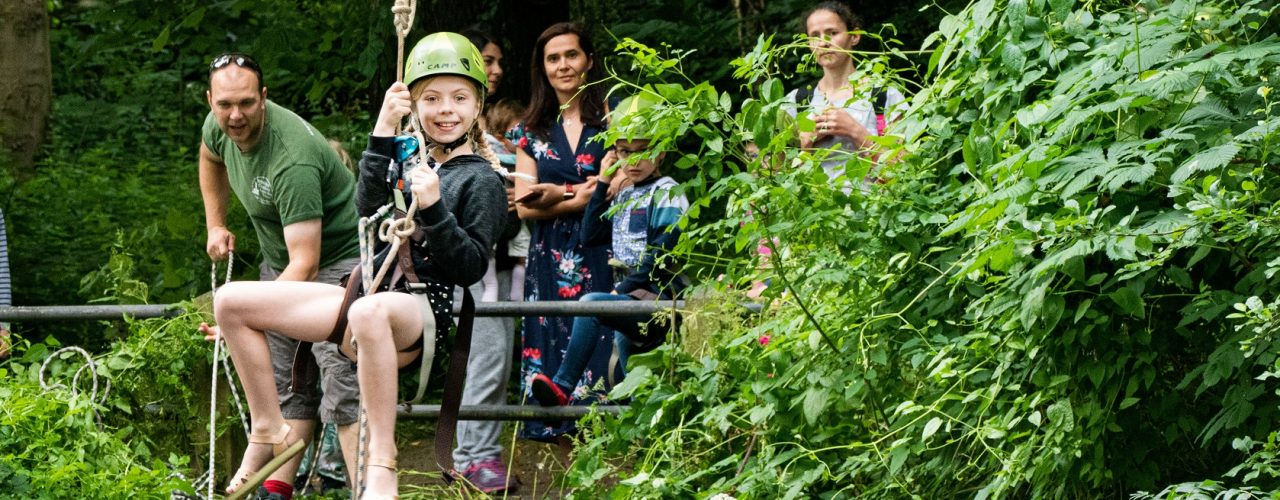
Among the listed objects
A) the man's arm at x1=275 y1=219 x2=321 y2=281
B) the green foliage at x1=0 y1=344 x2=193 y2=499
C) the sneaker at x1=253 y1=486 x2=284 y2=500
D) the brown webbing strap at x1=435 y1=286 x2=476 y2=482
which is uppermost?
the man's arm at x1=275 y1=219 x2=321 y2=281

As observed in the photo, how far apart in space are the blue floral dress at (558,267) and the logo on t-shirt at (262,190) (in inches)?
58.3

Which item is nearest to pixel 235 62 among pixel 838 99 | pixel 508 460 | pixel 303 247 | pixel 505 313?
pixel 303 247

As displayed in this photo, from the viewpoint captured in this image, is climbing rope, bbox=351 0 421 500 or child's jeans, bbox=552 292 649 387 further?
child's jeans, bbox=552 292 649 387

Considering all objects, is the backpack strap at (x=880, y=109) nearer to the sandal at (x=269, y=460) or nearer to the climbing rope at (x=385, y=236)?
the climbing rope at (x=385, y=236)

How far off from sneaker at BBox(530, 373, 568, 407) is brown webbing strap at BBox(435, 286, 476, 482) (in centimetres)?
121

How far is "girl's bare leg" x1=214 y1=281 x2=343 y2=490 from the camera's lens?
501cm

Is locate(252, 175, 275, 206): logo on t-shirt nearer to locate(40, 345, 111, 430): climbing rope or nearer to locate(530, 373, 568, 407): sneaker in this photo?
locate(40, 345, 111, 430): climbing rope

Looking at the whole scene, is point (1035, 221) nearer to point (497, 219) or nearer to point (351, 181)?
point (497, 219)

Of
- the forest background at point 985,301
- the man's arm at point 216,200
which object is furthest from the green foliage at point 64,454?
the man's arm at point 216,200

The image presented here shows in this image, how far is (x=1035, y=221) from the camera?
12.9ft

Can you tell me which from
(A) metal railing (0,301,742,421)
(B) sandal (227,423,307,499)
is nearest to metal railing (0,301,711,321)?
(A) metal railing (0,301,742,421)

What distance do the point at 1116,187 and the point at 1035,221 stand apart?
21cm

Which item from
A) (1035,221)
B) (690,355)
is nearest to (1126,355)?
(1035,221)

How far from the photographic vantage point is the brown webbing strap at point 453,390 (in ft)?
16.2
